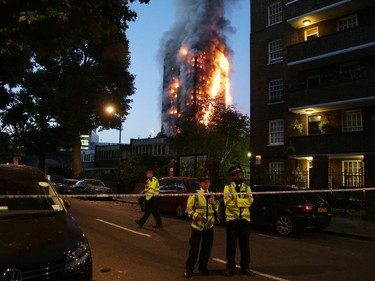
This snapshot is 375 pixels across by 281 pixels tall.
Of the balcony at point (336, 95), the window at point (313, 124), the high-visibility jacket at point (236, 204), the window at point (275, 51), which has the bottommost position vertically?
the high-visibility jacket at point (236, 204)

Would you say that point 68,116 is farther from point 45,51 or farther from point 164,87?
point 164,87

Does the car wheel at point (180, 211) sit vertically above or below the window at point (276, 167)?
below

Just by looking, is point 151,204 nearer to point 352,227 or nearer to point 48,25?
point 48,25

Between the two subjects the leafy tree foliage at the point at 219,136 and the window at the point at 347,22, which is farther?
the leafy tree foliage at the point at 219,136

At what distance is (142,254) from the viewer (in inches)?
340

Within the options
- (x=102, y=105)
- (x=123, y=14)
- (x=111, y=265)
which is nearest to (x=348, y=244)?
(x=111, y=265)

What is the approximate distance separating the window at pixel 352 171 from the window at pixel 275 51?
8.66m

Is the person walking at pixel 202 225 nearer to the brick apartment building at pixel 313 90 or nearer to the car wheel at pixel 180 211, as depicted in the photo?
the car wheel at pixel 180 211

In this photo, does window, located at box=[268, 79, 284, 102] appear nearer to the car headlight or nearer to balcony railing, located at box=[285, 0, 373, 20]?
balcony railing, located at box=[285, 0, 373, 20]

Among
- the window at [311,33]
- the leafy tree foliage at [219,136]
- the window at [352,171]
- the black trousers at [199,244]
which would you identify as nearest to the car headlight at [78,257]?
the black trousers at [199,244]

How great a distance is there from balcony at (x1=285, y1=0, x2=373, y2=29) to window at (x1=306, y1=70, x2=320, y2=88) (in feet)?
10.7

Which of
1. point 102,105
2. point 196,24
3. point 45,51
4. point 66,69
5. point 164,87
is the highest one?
point 196,24

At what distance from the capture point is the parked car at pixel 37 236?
4.00 meters

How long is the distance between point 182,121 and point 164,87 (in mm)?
57218
